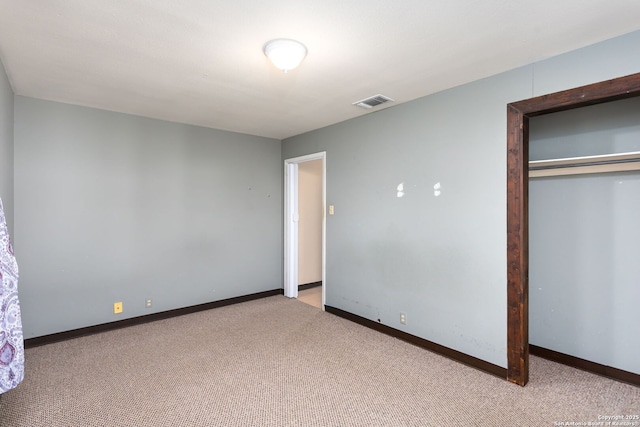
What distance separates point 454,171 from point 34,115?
4080mm

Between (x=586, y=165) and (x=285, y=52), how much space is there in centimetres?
253

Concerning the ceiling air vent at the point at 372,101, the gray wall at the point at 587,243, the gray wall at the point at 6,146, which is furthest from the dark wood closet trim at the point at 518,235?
the gray wall at the point at 6,146

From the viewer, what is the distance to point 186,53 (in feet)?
7.55

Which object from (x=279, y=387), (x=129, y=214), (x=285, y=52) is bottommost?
(x=279, y=387)

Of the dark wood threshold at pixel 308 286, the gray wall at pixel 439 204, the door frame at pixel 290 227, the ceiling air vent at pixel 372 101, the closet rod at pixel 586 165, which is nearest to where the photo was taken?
the closet rod at pixel 586 165

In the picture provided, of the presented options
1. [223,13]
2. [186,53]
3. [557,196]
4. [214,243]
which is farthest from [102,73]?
[557,196]

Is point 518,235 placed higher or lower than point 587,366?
higher

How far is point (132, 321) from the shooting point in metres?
3.83

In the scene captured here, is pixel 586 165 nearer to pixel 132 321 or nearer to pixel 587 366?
pixel 587 366

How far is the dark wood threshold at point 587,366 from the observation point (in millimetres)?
2547

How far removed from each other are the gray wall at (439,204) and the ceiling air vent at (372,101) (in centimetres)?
22

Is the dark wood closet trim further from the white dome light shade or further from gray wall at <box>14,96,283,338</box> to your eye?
gray wall at <box>14,96,283,338</box>

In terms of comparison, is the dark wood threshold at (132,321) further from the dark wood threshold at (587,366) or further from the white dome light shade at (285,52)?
the dark wood threshold at (587,366)

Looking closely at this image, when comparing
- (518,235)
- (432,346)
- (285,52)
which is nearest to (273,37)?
(285,52)
